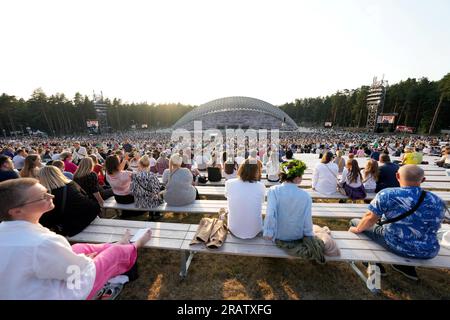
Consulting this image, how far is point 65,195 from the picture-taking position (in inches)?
102

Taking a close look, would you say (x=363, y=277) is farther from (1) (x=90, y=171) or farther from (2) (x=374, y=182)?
(1) (x=90, y=171)

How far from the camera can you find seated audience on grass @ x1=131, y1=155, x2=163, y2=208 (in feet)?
11.4

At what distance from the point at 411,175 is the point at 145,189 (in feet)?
11.8

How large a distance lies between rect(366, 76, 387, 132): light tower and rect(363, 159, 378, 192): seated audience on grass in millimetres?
44989

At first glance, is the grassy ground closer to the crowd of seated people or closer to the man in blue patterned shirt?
the crowd of seated people

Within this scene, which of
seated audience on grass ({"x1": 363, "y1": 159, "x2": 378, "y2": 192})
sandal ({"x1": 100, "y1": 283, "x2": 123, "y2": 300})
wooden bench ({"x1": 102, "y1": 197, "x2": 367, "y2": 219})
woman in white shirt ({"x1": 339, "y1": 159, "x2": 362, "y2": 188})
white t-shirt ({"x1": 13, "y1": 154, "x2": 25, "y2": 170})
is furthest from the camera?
white t-shirt ({"x1": 13, "y1": 154, "x2": 25, "y2": 170})

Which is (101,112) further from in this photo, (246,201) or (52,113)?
(246,201)

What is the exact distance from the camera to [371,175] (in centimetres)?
439

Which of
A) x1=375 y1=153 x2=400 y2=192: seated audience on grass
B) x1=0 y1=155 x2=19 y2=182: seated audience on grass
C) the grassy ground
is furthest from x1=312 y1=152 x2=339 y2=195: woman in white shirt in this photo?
x1=0 y1=155 x2=19 y2=182: seated audience on grass

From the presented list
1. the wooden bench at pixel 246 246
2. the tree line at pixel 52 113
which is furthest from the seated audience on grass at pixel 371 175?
the tree line at pixel 52 113

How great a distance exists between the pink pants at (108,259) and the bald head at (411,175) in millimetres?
3053

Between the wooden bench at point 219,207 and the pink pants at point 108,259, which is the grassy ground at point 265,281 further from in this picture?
the wooden bench at point 219,207

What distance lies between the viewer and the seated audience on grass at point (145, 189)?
3465mm

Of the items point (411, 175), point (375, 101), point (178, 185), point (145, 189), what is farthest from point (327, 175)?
point (375, 101)
